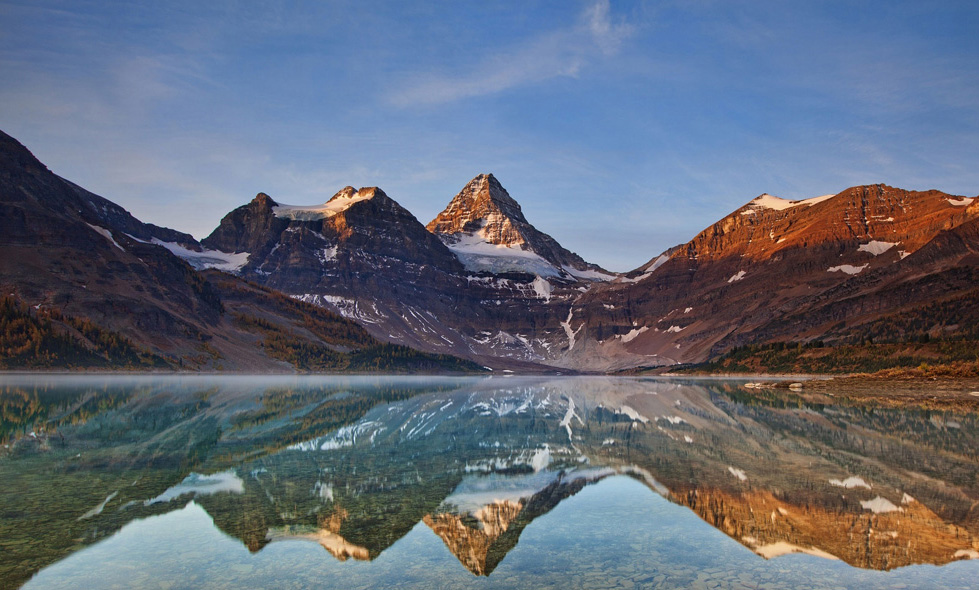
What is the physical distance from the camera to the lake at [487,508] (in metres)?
16.5

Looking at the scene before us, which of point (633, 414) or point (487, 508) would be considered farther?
point (633, 414)

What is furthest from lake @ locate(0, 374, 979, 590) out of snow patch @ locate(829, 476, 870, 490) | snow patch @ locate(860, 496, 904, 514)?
snow patch @ locate(829, 476, 870, 490)

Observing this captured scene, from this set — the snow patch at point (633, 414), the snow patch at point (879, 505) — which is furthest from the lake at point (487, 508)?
the snow patch at point (633, 414)

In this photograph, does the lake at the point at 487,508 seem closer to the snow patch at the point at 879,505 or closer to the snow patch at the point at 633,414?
the snow patch at the point at 879,505

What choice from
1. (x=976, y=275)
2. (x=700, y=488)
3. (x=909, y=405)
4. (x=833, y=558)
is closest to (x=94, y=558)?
(x=833, y=558)

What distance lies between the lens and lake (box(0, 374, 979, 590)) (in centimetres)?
1647

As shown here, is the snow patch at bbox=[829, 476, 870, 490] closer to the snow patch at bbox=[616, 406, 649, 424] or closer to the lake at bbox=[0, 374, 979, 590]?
the lake at bbox=[0, 374, 979, 590]

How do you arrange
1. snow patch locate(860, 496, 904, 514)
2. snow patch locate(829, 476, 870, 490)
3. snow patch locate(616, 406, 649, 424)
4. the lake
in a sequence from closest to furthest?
the lake, snow patch locate(860, 496, 904, 514), snow patch locate(829, 476, 870, 490), snow patch locate(616, 406, 649, 424)

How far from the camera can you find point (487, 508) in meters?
23.6

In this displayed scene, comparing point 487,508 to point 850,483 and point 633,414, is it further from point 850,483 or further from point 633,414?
point 633,414

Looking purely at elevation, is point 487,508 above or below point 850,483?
below

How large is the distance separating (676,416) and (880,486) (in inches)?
1404

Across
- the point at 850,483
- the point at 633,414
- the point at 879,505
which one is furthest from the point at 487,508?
the point at 633,414

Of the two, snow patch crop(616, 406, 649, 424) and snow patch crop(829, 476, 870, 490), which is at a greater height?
snow patch crop(829, 476, 870, 490)
